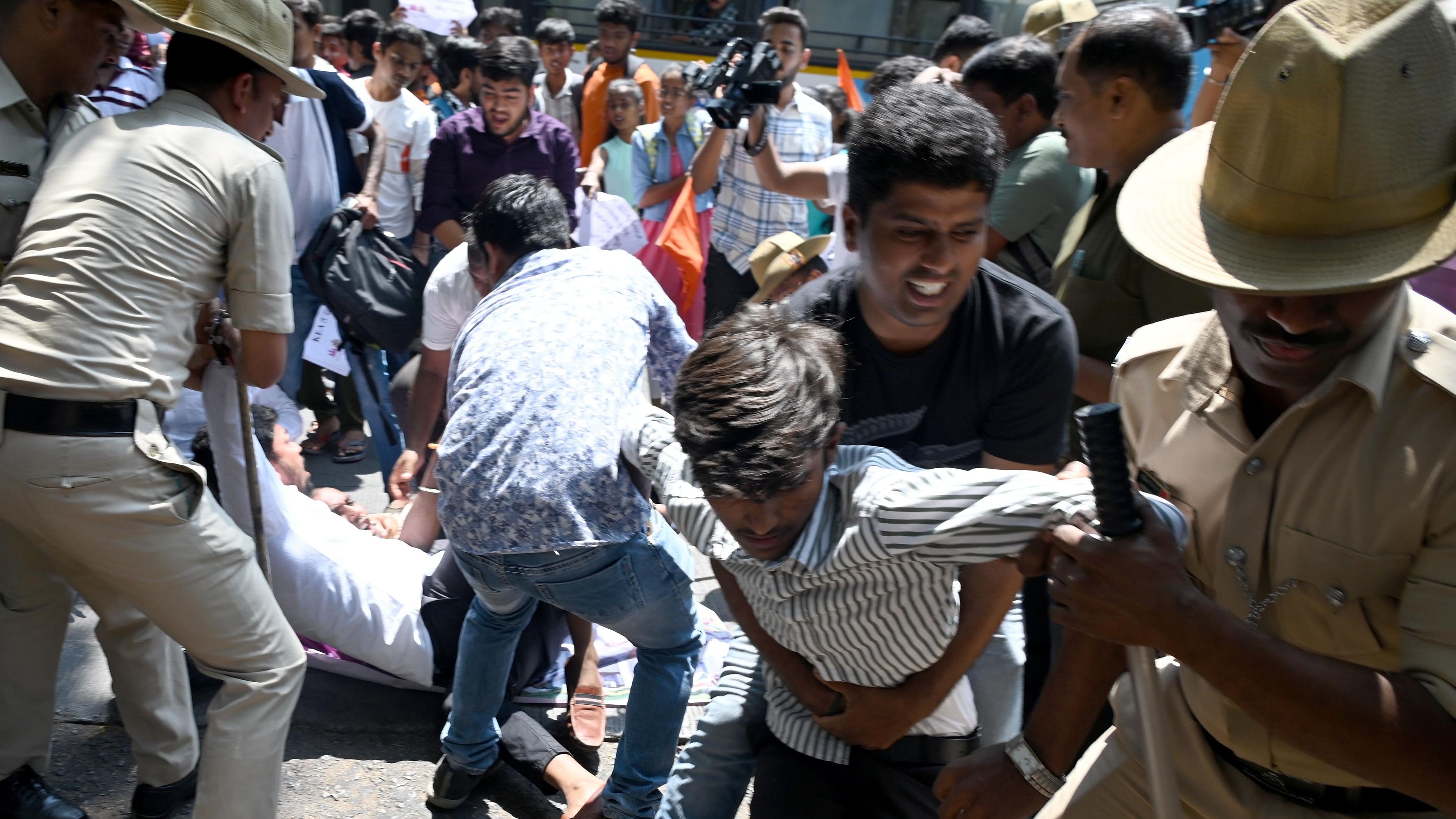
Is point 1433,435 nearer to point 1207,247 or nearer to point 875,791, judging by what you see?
point 1207,247

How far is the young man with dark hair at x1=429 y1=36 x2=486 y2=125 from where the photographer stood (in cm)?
653

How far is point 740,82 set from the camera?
4281 millimetres

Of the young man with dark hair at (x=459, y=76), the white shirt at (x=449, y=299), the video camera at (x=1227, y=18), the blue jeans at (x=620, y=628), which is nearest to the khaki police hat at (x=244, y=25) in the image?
the white shirt at (x=449, y=299)

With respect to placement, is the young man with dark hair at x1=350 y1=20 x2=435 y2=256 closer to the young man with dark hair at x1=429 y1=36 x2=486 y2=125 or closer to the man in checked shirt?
the young man with dark hair at x1=429 y1=36 x2=486 y2=125

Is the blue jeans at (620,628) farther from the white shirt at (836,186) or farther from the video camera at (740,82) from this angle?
the video camera at (740,82)

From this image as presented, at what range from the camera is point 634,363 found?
2.71m

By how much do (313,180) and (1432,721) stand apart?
451 cm

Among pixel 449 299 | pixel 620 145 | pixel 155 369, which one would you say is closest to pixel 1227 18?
pixel 449 299

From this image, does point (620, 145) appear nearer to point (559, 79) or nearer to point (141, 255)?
point (559, 79)

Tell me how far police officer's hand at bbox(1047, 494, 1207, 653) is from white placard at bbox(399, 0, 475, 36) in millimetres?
6138

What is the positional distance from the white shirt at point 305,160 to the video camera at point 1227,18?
3446mm

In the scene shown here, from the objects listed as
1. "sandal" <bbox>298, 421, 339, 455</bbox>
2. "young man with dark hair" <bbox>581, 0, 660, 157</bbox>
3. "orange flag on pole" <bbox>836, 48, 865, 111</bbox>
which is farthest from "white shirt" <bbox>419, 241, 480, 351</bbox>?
"orange flag on pole" <bbox>836, 48, 865, 111</bbox>

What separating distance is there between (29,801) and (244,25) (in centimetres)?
191

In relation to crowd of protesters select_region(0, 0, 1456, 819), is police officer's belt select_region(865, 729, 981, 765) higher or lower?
lower
